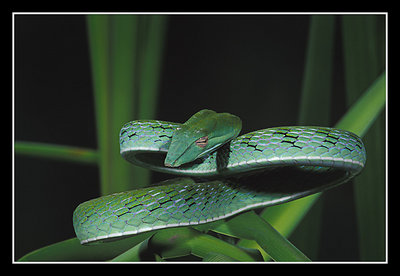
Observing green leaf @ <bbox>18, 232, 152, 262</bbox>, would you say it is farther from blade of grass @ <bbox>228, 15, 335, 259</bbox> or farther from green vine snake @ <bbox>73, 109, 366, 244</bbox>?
blade of grass @ <bbox>228, 15, 335, 259</bbox>

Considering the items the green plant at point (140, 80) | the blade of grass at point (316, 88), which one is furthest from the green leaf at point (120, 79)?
the blade of grass at point (316, 88)

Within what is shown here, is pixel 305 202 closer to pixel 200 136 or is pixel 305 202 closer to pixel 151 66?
pixel 200 136

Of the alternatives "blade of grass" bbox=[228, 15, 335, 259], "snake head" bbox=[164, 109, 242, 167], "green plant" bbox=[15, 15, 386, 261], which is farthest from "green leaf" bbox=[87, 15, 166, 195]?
"snake head" bbox=[164, 109, 242, 167]

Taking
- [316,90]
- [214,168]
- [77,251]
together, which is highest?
[316,90]

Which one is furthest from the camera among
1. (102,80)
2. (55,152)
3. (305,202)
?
(102,80)

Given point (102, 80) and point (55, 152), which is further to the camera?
point (102, 80)

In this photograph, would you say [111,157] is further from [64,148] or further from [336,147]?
[336,147]

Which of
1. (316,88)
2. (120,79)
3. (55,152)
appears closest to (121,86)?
(120,79)

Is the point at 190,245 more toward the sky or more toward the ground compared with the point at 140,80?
more toward the ground
